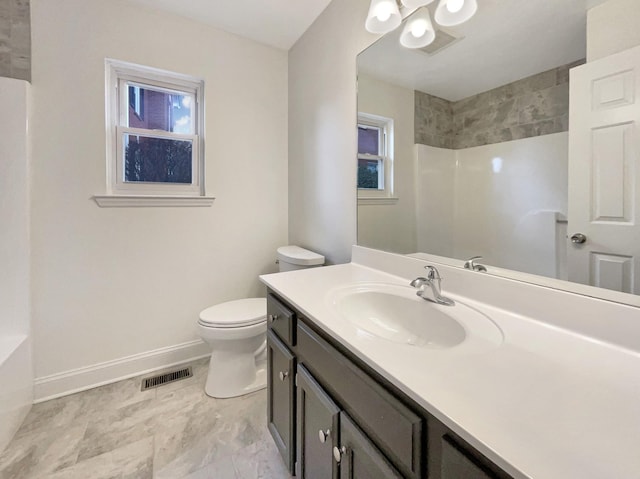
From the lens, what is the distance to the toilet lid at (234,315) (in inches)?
62.0

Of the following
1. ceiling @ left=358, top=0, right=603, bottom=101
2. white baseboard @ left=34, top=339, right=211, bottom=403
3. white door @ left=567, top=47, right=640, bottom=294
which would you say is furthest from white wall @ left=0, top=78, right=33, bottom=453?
white door @ left=567, top=47, right=640, bottom=294

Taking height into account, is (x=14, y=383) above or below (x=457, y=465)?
below

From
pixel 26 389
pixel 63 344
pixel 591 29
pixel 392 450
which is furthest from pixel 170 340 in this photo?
pixel 591 29

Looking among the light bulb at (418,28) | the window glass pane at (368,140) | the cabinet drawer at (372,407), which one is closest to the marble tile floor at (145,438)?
the cabinet drawer at (372,407)

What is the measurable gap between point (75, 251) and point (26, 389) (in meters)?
0.76

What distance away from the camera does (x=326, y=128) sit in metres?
1.80

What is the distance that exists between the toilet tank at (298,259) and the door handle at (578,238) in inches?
47.5

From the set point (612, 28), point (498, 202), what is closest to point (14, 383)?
point (498, 202)

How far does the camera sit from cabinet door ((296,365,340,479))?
0.79 metres

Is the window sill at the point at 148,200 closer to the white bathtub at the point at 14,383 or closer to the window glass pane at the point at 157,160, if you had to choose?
the window glass pane at the point at 157,160

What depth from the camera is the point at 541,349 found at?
650 mm

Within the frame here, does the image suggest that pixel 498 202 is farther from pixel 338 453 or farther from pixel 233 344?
pixel 233 344

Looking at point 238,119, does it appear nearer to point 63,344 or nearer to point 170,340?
point 170,340

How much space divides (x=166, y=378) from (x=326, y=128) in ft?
6.29
